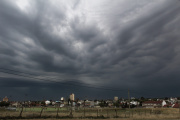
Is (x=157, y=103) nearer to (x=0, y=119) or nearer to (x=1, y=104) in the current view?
(x=1, y=104)

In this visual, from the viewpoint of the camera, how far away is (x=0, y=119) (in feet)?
110

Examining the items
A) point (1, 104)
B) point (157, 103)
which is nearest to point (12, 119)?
point (1, 104)

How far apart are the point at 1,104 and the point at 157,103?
472 ft

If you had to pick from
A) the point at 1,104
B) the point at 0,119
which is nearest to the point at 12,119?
the point at 0,119

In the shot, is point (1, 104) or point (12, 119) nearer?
point (12, 119)

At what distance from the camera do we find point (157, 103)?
546 feet

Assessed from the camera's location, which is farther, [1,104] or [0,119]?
[1,104]

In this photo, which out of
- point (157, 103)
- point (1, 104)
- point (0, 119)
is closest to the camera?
point (0, 119)

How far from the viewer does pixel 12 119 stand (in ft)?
113

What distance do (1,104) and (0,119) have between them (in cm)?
12898

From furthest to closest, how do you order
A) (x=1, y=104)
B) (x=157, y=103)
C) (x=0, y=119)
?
(x=157, y=103), (x=1, y=104), (x=0, y=119)

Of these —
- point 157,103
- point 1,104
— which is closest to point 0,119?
point 1,104

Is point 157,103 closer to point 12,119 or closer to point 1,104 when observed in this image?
point 1,104

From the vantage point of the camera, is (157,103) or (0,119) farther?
(157,103)
